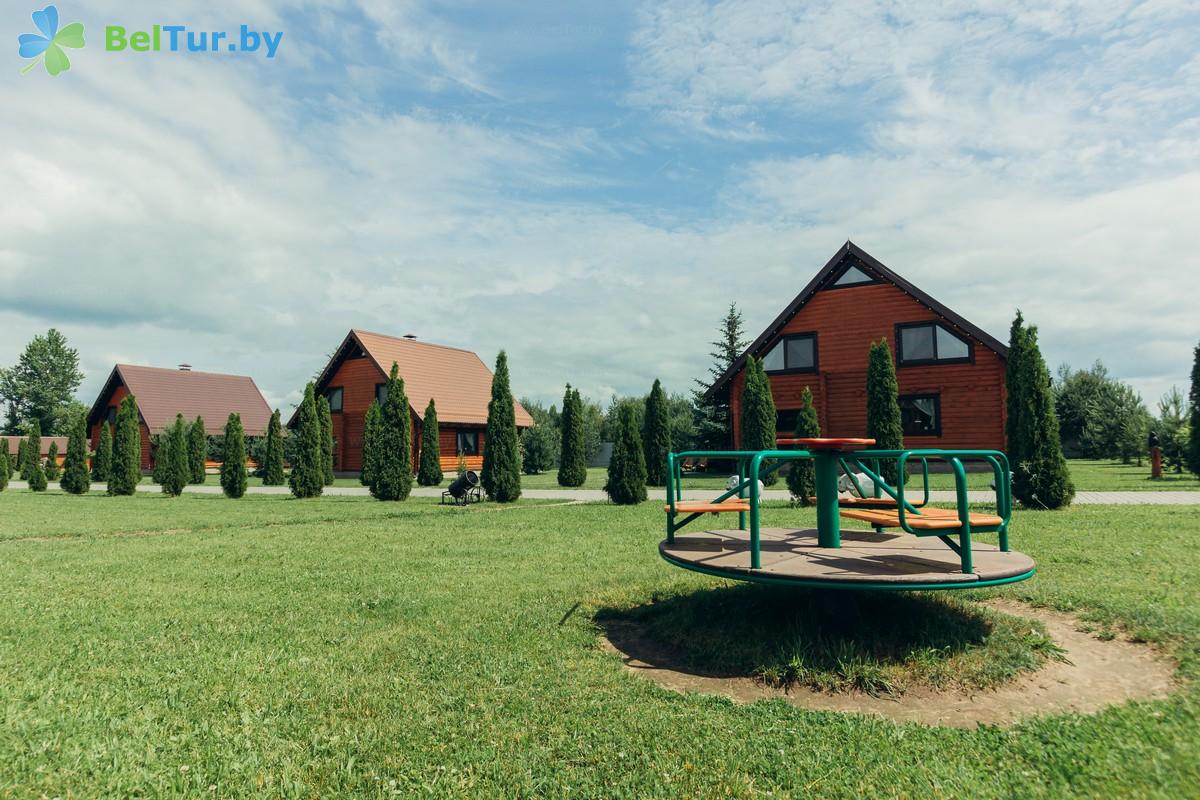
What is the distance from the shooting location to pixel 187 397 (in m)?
43.2

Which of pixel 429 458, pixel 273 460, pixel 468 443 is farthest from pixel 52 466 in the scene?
pixel 429 458

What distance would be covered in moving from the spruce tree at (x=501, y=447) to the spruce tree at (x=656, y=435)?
7.67m

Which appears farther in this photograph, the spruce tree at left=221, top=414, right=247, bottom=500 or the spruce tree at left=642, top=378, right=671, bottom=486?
the spruce tree at left=642, top=378, right=671, bottom=486

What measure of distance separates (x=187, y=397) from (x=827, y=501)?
47.5m

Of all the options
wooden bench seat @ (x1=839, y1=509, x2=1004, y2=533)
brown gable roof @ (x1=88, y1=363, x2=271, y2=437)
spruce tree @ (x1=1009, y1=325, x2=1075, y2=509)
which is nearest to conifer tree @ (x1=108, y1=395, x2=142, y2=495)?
brown gable roof @ (x1=88, y1=363, x2=271, y2=437)

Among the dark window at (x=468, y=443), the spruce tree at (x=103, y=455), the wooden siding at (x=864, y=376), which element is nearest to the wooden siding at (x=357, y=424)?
the dark window at (x=468, y=443)

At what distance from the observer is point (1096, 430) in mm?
38875

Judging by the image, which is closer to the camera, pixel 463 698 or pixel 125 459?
pixel 463 698

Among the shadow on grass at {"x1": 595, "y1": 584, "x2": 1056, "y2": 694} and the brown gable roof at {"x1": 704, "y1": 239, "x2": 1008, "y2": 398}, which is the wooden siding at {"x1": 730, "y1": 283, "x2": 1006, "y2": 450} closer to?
the brown gable roof at {"x1": 704, "y1": 239, "x2": 1008, "y2": 398}

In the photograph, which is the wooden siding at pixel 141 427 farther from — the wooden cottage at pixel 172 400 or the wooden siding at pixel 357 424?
the wooden siding at pixel 357 424

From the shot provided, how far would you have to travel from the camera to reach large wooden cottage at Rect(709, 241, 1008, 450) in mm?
23031

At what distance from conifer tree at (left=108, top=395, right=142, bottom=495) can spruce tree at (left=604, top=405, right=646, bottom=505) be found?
1752cm

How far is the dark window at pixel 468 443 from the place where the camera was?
33.8 metres

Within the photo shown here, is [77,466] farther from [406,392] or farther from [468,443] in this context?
[468,443]
